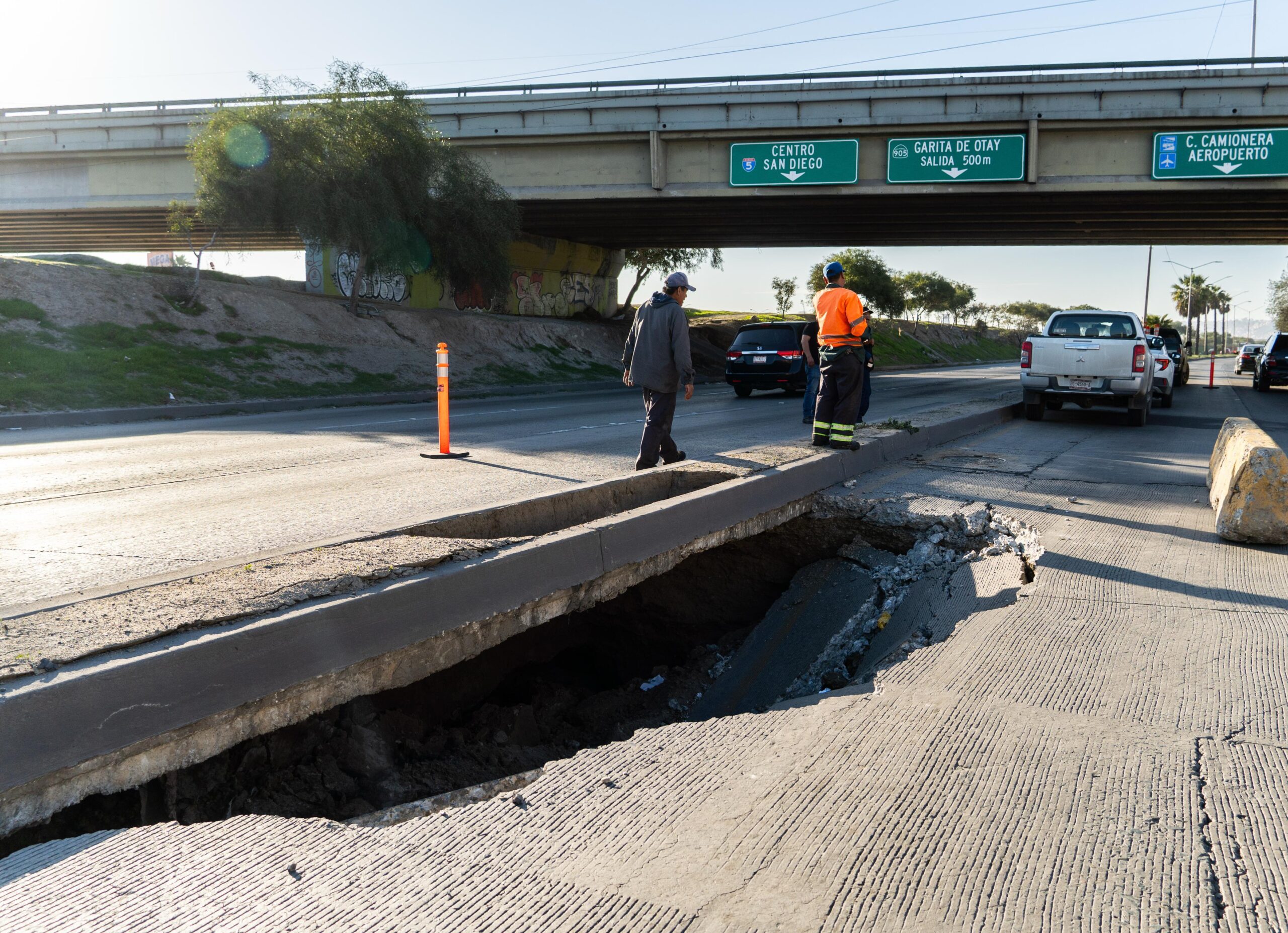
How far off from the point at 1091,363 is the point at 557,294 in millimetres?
28492

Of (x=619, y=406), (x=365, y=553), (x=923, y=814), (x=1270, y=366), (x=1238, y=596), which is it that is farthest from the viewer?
(x=1270, y=366)

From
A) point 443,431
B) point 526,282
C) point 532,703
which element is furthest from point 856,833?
point 526,282

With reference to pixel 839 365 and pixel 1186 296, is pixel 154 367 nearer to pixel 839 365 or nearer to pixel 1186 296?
pixel 839 365

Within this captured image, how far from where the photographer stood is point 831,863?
257 centimetres

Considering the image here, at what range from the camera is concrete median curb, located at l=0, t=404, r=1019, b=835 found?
2.80 m

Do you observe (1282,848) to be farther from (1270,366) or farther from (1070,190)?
(1270,366)

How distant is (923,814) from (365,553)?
2.76m

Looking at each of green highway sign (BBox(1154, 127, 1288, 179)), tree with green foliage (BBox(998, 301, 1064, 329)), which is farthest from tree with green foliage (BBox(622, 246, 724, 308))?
tree with green foliage (BBox(998, 301, 1064, 329))

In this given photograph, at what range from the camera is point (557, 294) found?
136 feet

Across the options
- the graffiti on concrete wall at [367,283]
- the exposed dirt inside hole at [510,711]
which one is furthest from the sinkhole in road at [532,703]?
the graffiti on concrete wall at [367,283]

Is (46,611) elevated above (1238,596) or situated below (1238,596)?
above

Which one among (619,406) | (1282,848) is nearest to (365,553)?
(1282,848)

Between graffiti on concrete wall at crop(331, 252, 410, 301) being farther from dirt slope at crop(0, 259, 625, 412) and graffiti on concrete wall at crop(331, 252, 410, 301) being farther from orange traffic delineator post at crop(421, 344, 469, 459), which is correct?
orange traffic delineator post at crop(421, 344, 469, 459)

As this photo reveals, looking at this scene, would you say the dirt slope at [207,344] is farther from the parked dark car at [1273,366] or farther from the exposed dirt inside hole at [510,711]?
the parked dark car at [1273,366]
